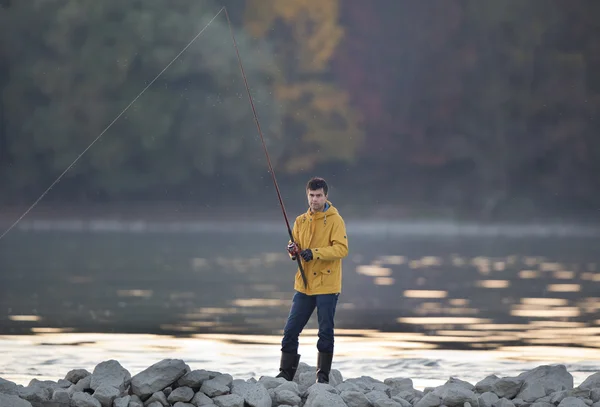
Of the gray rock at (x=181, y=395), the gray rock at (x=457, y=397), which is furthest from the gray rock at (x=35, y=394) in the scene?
the gray rock at (x=457, y=397)

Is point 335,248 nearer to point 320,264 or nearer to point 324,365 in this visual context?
point 320,264

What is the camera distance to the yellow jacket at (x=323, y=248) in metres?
7.86

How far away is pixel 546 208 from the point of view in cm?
5422

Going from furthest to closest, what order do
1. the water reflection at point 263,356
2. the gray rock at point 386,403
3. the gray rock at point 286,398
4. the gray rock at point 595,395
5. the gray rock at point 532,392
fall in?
1. the water reflection at point 263,356
2. the gray rock at point 532,392
3. the gray rock at point 595,395
4. the gray rock at point 286,398
5. the gray rock at point 386,403

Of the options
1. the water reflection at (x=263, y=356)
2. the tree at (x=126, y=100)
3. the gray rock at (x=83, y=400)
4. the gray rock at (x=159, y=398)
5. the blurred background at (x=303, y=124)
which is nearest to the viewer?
the gray rock at (x=83, y=400)

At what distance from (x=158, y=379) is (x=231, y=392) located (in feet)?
1.23

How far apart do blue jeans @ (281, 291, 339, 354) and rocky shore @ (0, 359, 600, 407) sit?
0.29 meters

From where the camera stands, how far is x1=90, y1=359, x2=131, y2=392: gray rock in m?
7.28

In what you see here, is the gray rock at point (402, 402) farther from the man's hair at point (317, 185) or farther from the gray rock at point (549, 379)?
the man's hair at point (317, 185)

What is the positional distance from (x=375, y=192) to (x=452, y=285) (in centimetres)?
3734

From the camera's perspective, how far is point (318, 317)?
7910 mm

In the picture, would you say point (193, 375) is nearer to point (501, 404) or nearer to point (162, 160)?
point (501, 404)

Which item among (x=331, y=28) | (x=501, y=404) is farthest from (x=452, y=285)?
(x=331, y=28)

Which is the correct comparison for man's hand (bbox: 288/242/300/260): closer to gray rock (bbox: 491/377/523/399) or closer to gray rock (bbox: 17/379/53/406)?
gray rock (bbox: 491/377/523/399)
